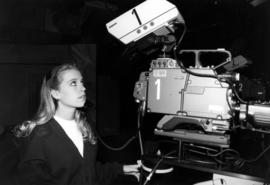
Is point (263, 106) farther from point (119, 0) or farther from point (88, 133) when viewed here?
point (119, 0)

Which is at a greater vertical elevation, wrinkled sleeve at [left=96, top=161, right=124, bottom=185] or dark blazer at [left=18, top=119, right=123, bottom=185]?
dark blazer at [left=18, top=119, right=123, bottom=185]

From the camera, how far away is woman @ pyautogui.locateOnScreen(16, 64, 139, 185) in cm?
129

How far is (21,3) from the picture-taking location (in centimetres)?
277

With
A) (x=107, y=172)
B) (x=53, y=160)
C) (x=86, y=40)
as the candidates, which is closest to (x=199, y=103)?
(x=107, y=172)

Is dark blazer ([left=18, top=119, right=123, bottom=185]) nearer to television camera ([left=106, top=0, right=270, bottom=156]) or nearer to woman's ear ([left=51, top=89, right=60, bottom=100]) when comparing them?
woman's ear ([left=51, top=89, right=60, bottom=100])

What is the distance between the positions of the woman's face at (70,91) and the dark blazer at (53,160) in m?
0.14

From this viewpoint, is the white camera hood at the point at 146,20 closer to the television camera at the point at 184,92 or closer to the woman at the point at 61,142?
the television camera at the point at 184,92

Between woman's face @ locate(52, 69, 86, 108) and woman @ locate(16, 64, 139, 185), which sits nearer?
woman @ locate(16, 64, 139, 185)

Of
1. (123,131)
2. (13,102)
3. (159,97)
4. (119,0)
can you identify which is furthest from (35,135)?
(123,131)

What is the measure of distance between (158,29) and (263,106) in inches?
26.9

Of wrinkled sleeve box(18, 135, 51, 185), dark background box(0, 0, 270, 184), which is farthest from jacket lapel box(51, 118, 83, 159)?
dark background box(0, 0, 270, 184)

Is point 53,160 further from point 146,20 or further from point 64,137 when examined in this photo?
point 146,20

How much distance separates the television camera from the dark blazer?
479mm

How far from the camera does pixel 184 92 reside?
4.42 feet
